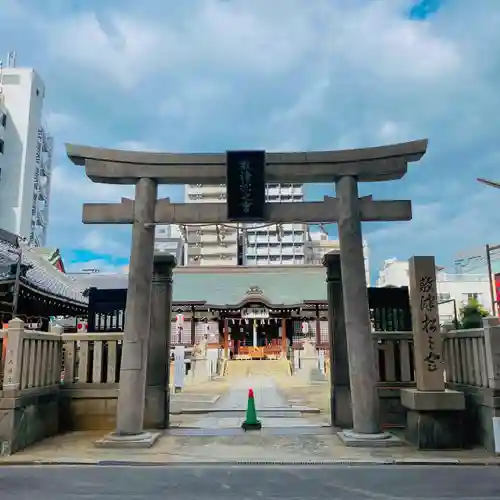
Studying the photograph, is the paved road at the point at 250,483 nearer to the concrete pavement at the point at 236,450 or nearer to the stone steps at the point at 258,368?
the concrete pavement at the point at 236,450

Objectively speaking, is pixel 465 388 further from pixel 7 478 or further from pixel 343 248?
pixel 7 478

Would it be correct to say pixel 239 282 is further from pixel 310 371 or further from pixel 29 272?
pixel 29 272

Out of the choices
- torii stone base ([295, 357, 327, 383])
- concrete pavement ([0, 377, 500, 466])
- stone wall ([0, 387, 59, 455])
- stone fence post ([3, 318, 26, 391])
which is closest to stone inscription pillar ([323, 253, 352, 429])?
concrete pavement ([0, 377, 500, 466])

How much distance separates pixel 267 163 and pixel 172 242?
8113cm

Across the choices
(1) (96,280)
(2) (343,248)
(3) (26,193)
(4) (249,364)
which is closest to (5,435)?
(2) (343,248)

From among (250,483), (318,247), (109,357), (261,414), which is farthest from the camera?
(318,247)

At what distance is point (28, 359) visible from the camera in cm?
959

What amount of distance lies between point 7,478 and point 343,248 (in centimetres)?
711

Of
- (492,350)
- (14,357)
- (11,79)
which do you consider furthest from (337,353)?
(11,79)

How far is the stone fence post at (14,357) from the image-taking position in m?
8.95

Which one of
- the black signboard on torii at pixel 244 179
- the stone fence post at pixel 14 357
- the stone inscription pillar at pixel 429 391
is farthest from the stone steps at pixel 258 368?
the stone fence post at pixel 14 357

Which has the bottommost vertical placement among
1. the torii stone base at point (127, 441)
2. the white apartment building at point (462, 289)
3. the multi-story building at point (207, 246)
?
the torii stone base at point (127, 441)

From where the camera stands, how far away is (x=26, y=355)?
31.1 feet

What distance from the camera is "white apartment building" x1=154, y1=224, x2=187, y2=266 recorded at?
78775mm
